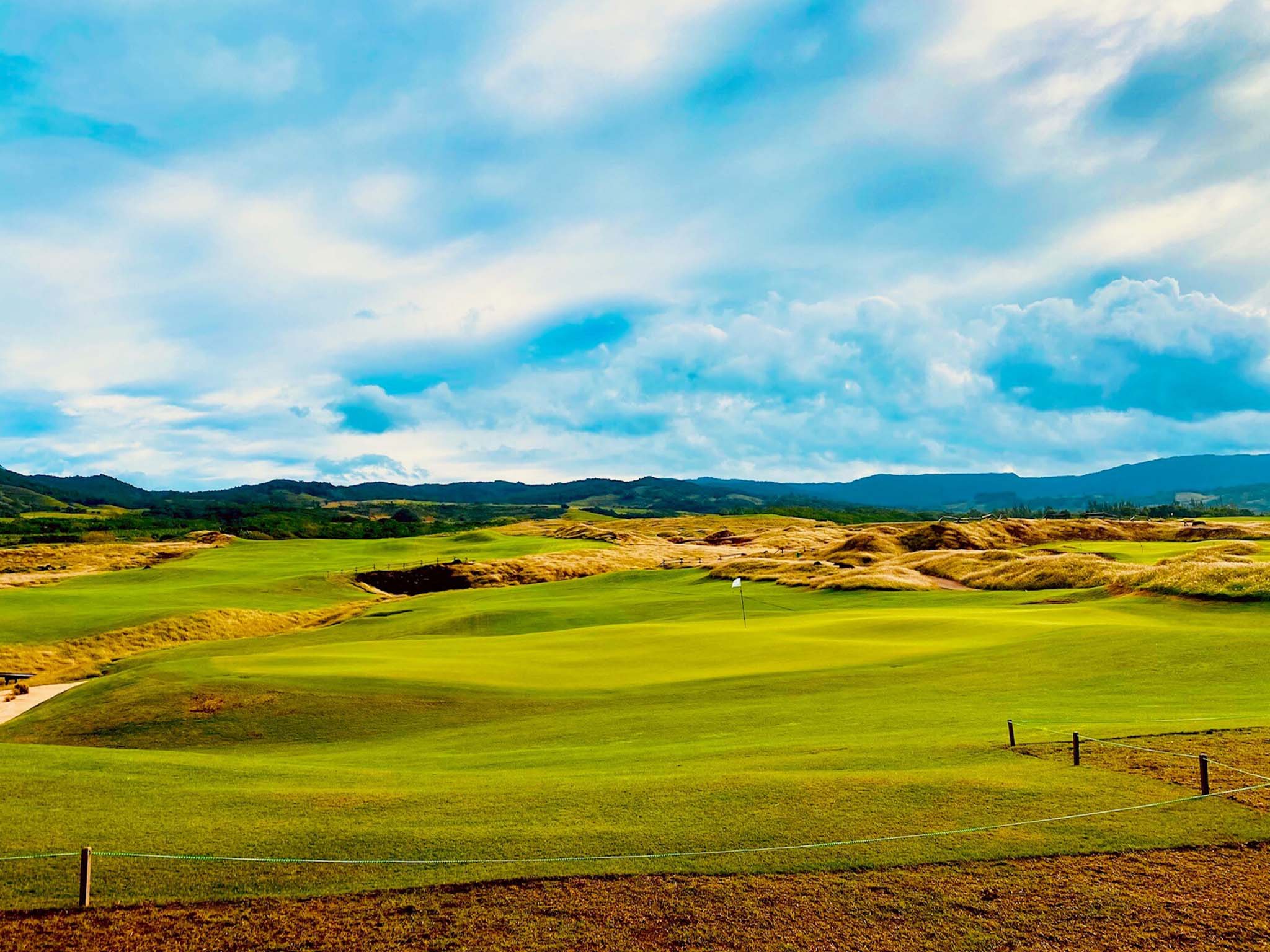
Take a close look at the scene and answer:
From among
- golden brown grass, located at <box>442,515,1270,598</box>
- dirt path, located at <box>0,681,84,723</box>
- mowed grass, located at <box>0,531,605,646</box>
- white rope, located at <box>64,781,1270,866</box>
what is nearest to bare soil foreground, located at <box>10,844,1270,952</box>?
white rope, located at <box>64,781,1270,866</box>

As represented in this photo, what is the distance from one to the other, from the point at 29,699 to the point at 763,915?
43453mm

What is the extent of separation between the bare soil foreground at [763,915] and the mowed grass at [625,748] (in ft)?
1.59

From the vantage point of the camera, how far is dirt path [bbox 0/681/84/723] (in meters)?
36.0

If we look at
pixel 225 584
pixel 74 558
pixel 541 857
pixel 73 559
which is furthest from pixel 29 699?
pixel 74 558

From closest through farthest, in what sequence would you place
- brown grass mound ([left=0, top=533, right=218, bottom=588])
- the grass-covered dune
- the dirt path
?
the dirt path < the grass-covered dune < brown grass mound ([left=0, top=533, right=218, bottom=588])

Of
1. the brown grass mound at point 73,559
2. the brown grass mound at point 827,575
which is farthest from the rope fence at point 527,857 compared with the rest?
the brown grass mound at point 73,559

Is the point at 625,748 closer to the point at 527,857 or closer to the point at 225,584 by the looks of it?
the point at 527,857

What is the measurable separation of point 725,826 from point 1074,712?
42.4ft

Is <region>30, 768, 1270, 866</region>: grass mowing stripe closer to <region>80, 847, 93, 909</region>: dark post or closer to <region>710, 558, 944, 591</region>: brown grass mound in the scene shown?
<region>80, 847, 93, 909</region>: dark post

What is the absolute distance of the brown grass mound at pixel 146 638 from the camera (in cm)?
4973

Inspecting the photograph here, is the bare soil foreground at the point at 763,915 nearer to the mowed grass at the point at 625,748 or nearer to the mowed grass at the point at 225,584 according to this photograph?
the mowed grass at the point at 625,748

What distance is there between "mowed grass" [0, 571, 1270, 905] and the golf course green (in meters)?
0.08

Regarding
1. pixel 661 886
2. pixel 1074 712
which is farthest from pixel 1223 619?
pixel 661 886

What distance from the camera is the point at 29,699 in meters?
39.7
